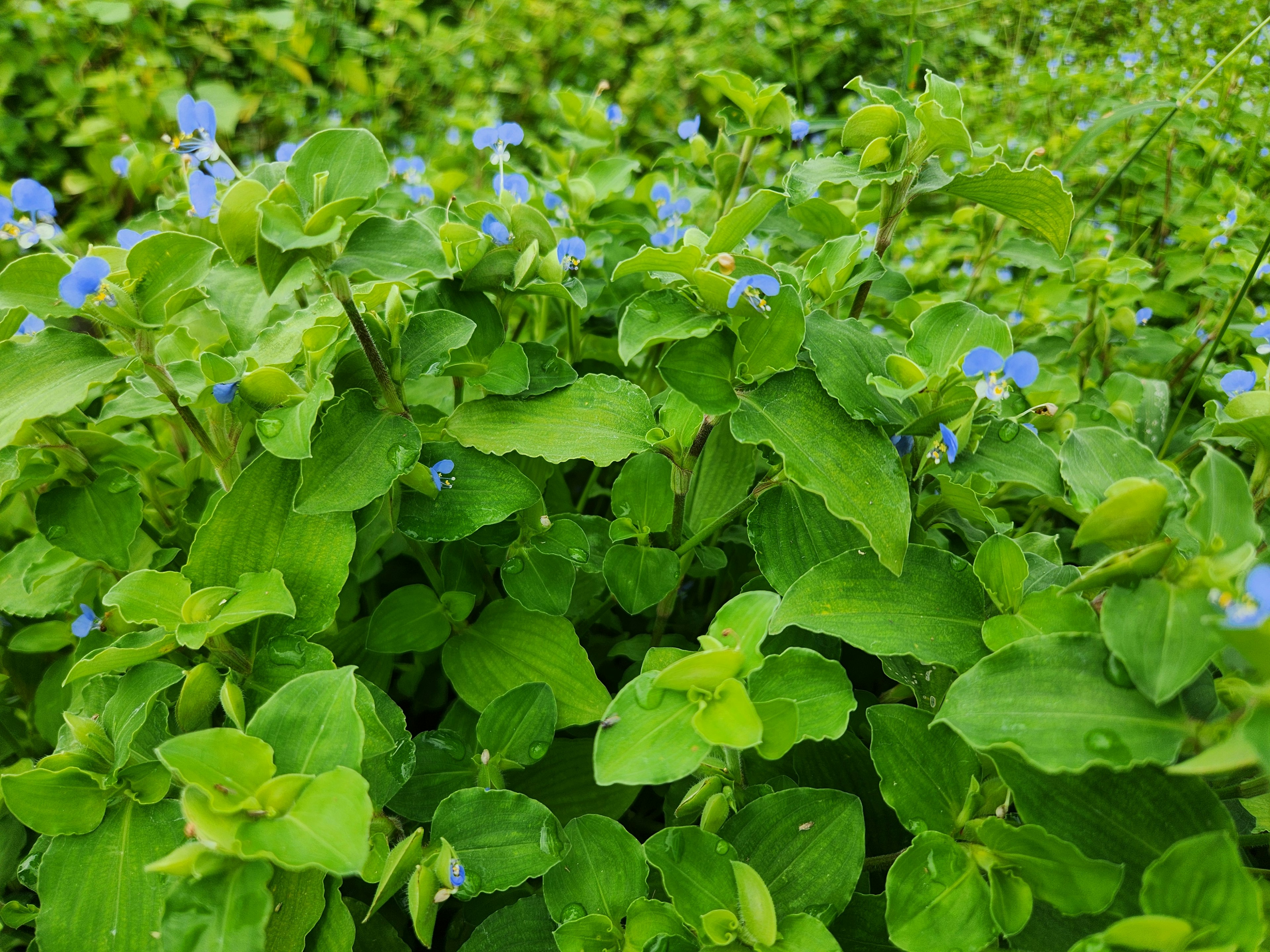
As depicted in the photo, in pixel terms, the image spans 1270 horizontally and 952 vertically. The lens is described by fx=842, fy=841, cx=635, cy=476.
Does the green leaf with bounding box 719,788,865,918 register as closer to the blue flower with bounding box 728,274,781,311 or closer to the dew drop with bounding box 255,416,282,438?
the blue flower with bounding box 728,274,781,311

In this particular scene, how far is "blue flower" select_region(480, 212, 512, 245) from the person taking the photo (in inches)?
61.9

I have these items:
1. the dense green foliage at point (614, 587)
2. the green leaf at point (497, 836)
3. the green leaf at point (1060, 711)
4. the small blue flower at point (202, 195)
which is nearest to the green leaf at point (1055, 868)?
the dense green foliage at point (614, 587)

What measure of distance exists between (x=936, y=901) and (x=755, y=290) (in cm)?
84

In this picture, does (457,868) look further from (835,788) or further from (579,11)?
(579,11)

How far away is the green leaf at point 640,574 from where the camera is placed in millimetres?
1415

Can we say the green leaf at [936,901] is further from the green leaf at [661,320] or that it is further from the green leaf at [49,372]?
the green leaf at [49,372]

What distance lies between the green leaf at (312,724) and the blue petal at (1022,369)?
1.01 m

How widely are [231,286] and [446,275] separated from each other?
587 millimetres

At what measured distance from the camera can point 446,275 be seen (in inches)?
47.6

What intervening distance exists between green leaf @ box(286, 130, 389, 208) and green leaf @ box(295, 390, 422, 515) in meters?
0.30

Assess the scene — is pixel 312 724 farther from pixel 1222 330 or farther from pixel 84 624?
pixel 1222 330

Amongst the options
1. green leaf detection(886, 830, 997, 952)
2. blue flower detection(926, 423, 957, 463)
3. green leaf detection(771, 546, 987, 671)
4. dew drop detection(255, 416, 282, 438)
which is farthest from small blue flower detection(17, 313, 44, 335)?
green leaf detection(886, 830, 997, 952)

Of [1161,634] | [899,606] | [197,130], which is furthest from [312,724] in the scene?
[197,130]

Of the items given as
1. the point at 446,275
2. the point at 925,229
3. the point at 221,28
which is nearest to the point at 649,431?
the point at 446,275
